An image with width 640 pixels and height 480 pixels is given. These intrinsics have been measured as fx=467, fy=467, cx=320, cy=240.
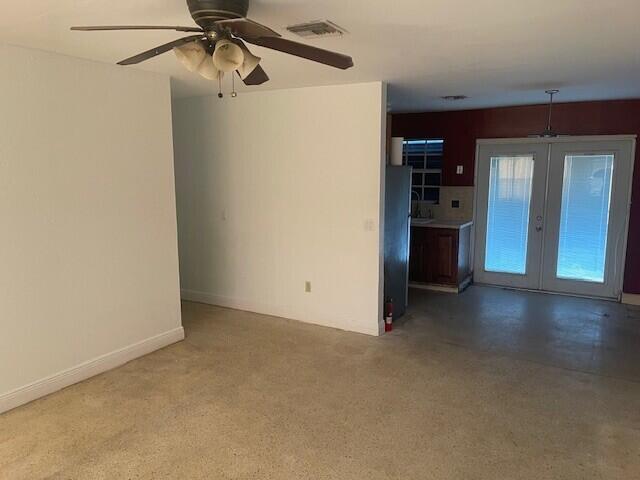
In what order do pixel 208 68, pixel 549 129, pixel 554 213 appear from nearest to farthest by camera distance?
pixel 208 68
pixel 549 129
pixel 554 213

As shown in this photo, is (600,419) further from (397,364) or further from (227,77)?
(227,77)

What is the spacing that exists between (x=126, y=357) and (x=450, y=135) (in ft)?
15.8

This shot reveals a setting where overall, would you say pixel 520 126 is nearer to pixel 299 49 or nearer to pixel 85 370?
pixel 299 49

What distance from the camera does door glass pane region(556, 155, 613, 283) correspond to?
5543 millimetres

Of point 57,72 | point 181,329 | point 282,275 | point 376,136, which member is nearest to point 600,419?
point 376,136

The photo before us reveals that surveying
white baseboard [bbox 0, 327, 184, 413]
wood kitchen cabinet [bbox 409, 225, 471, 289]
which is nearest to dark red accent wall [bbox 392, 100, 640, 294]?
wood kitchen cabinet [bbox 409, 225, 471, 289]

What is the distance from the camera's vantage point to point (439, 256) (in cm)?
595

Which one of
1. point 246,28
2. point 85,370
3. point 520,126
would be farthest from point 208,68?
point 520,126

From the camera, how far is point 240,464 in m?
2.48

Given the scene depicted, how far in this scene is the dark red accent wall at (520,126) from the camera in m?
5.36

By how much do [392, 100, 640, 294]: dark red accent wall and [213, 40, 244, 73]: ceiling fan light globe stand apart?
4845mm

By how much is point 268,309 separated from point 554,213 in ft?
12.2

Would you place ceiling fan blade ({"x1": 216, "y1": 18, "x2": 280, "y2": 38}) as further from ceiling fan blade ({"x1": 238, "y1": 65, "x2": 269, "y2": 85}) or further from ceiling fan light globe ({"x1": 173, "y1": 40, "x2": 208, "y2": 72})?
ceiling fan blade ({"x1": 238, "y1": 65, "x2": 269, "y2": 85})

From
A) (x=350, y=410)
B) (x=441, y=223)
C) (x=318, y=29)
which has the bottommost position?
(x=350, y=410)
